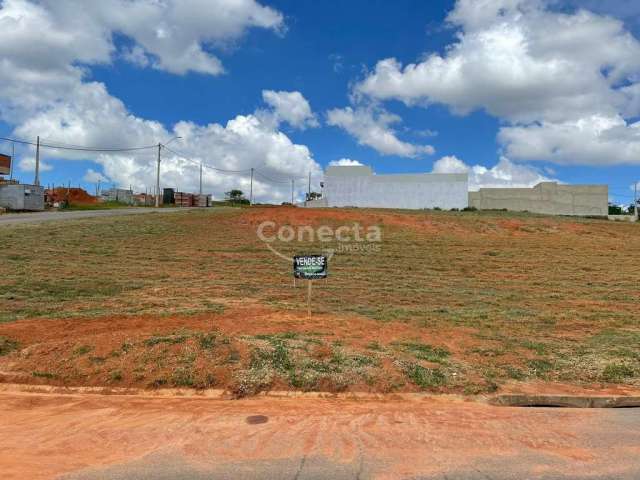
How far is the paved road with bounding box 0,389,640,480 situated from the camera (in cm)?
410

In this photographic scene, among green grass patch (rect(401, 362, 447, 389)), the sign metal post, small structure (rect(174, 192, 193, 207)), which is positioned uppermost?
small structure (rect(174, 192, 193, 207))

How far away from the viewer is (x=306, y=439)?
480 cm

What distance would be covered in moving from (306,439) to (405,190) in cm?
4992

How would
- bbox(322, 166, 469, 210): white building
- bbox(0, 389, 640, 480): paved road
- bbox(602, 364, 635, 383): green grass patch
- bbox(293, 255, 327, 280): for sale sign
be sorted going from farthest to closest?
bbox(322, 166, 469, 210): white building < bbox(293, 255, 327, 280): for sale sign < bbox(602, 364, 635, 383): green grass patch < bbox(0, 389, 640, 480): paved road

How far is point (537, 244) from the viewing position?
2500 centimetres

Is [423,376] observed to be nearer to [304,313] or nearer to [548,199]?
[304,313]

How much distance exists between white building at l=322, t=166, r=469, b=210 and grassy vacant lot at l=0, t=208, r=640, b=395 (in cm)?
2784

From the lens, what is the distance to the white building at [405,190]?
52.6 metres

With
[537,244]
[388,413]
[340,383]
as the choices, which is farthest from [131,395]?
[537,244]

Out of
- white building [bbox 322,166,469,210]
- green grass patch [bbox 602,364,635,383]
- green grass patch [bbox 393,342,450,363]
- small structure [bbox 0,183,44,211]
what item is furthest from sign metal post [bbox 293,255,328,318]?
white building [bbox 322,166,469,210]

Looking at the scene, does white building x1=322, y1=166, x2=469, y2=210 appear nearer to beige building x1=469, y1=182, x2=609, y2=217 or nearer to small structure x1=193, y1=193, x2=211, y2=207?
beige building x1=469, y1=182, x2=609, y2=217

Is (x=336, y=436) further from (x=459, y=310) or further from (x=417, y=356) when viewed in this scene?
(x=459, y=310)

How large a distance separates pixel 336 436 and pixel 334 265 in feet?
47.9

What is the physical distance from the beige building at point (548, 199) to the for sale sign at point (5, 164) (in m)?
52.1
